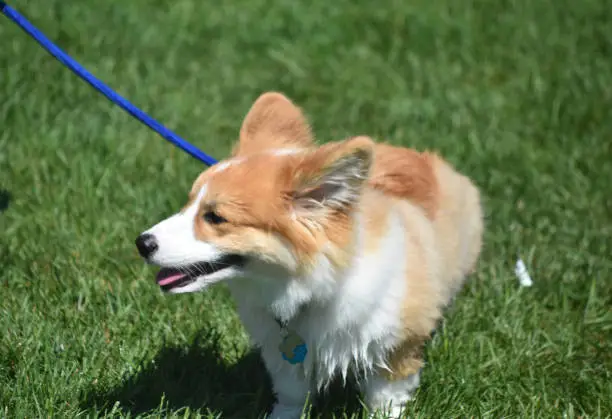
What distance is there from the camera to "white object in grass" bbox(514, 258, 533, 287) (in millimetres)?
4152

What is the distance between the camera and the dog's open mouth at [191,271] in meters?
2.77

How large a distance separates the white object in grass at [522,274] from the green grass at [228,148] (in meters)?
0.05

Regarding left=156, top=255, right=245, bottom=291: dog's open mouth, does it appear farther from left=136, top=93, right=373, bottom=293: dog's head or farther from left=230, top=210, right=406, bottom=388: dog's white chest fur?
left=230, top=210, right=406, bottom=388: dog's white chest fur

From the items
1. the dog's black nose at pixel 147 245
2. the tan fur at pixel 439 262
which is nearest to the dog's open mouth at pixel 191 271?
the dog's black nose at pixel 147 245

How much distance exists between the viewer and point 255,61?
6316 millimetres

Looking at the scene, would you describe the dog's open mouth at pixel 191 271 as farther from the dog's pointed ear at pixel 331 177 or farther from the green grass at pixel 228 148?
the green grass at pixel 228 148

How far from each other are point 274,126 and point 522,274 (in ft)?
5.66

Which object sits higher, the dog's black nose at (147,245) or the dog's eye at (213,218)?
the dog's black nose at (147,245)

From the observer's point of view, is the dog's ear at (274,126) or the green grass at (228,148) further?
the green grass at (228,148)

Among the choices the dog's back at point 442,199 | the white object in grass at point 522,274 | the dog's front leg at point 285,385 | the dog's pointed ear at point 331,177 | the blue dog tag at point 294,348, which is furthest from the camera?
the white object in grass at point 522,274

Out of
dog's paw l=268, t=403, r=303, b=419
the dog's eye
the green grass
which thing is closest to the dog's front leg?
dog's paw l=268, t=403, r=303, b=419

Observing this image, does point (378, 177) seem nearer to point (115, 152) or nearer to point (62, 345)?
point (62, 345)

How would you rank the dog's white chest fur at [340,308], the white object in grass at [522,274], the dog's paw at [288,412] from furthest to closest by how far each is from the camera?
the white object in grass at [522,274] < the dog's paw at [288,412] < the dog's white chest fur at [340,308]

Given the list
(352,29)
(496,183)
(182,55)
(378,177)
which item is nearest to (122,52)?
(182,55)
